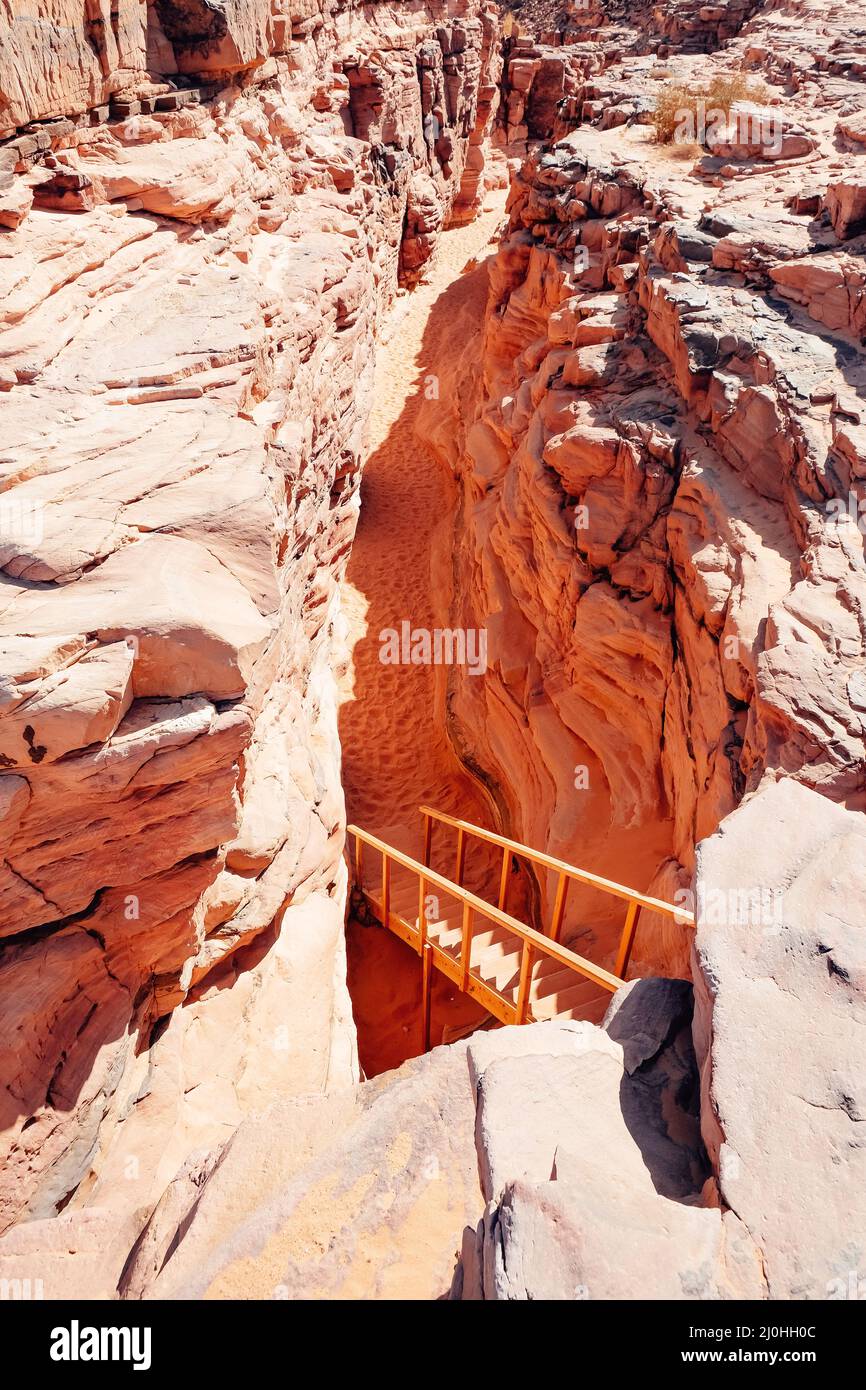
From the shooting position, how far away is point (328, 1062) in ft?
20.0

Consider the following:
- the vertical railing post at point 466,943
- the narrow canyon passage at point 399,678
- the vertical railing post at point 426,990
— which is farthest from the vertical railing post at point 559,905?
the narrow canyon passage at point 399,678

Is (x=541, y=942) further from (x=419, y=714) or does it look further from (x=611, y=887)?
(x=419, y=714)

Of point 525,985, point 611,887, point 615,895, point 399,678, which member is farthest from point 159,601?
point 399,678

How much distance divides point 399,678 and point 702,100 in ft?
30.5

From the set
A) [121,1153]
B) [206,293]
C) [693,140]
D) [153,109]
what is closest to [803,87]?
[693,140]

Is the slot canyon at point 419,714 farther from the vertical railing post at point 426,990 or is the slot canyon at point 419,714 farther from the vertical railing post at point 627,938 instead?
the vertical railing post at point 627,938

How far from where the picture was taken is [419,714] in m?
11.3

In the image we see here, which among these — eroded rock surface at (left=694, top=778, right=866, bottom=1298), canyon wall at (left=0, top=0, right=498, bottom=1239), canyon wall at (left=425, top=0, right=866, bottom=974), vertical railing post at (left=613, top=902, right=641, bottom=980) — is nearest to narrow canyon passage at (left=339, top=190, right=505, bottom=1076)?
canyon wall at (left=425, top=0, right=866, bottom=974)

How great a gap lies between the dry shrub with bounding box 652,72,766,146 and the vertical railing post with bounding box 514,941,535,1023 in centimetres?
1138

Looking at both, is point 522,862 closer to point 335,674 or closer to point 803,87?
point 335,674

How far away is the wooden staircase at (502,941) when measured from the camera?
17.0 ft

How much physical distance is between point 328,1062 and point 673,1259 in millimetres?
4391

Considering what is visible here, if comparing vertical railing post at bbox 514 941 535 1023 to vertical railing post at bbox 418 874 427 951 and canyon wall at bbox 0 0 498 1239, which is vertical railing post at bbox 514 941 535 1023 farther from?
canyon wall at bbox 0 0 498 1239

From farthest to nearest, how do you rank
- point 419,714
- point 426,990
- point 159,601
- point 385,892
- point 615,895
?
point 419,714 → point 385,892 → point 426,990 → point 615,895 → point 159,601
